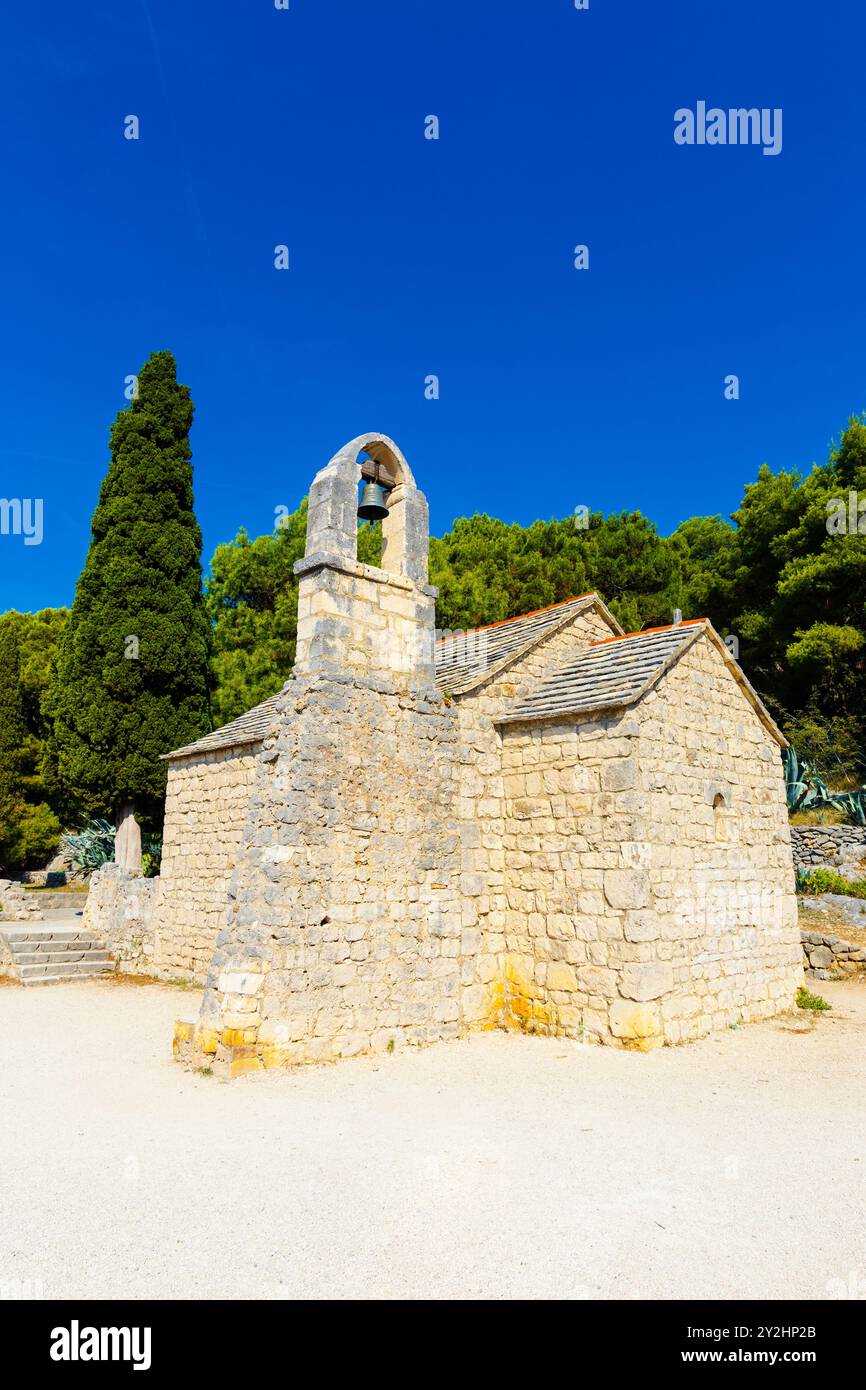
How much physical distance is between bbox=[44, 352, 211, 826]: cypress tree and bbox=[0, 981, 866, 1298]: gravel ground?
11.1 meters

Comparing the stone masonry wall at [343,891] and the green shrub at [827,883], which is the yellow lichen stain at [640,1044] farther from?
the green shrub at [827,883]

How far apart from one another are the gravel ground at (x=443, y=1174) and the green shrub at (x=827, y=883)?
24.7ft

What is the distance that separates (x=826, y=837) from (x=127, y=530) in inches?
673

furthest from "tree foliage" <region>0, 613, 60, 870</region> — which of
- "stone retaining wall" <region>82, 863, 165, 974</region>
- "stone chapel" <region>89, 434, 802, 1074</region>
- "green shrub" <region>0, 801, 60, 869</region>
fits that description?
"stone chapel" <region>89, 434, 802, 1074</region>

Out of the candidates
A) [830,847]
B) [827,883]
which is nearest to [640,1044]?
[827,883]

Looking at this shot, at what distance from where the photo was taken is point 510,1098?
22.7ft

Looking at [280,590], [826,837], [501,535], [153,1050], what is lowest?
[153,1050]

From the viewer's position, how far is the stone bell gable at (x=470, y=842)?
7973 mm

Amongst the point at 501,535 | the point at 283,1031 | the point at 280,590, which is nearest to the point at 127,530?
the point at 280,590

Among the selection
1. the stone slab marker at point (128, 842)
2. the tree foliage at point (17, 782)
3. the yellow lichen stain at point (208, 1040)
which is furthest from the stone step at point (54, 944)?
the tree foliage at point (17, 782)

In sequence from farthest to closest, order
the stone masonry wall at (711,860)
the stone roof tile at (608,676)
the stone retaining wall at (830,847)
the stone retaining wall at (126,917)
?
the stone retaining wall at (830,847), the stone retaining wall at (126,917), the stone roof tile at (608,676), the stone masonry wall at (711,860)

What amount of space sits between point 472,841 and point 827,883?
30.9ft

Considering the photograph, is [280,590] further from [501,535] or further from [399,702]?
[399,702]

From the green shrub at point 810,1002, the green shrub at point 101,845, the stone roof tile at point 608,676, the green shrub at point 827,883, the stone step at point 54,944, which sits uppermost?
the stone roof tile at point 608,676
